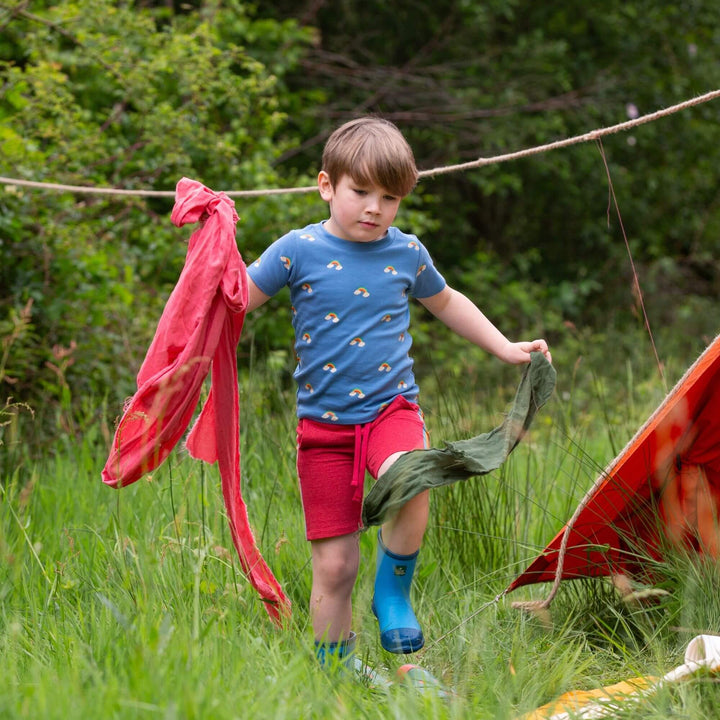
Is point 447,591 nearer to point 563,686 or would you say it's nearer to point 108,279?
point 563,686

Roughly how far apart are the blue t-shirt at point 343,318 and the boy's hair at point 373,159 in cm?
20

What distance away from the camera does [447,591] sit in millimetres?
3396

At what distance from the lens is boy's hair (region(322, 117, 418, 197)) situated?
2725 millimetres

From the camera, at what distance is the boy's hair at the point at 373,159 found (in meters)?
2.72

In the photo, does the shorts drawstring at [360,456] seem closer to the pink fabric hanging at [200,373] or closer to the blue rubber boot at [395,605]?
the blue rubber boot at [395,605]

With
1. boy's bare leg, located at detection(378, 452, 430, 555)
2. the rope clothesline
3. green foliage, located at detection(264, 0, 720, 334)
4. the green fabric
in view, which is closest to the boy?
boy's bare leg, located at detection(378, 452, 430, 555)

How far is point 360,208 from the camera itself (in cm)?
278

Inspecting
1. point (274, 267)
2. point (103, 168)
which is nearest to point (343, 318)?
point (274, 267)

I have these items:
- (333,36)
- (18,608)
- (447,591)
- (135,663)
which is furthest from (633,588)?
(333,36)

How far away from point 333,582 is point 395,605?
0.71ft

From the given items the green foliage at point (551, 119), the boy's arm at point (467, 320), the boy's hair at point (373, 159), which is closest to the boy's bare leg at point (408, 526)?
the boy's arm at point (467, 320)

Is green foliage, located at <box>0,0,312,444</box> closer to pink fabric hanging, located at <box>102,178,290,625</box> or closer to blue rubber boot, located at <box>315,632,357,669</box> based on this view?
pink fabric hanging, located at <box>102,178,290,625</box>

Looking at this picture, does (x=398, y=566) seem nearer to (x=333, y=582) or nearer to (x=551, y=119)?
(x=333, y=582)

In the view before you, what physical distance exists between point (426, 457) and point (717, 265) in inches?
438
